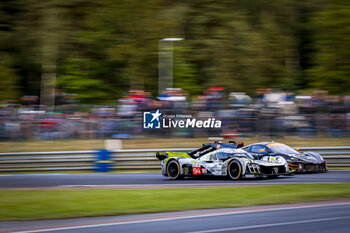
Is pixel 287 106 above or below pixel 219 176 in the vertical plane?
above

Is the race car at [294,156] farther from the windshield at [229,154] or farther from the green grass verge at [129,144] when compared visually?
the green grass verge at [129,144]

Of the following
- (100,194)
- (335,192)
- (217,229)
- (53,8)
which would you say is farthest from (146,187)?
(53,8)

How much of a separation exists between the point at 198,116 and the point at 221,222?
10.2 metres

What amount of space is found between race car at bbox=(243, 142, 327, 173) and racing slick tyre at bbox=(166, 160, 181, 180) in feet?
6.60

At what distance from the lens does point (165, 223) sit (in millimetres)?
8242

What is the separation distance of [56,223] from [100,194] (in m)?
3.34

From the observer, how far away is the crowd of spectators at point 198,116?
1731 cm

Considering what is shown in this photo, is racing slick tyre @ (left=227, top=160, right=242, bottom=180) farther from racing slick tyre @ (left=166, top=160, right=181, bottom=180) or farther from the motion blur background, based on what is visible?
the motion blur background

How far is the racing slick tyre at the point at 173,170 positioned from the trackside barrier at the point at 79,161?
275 cm

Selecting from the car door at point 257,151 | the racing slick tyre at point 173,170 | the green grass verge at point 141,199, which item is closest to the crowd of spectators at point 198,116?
the car door at point 257,151

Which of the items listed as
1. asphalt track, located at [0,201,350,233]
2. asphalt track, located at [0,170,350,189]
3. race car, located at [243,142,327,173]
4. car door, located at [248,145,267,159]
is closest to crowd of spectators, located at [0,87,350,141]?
race car, located at [243,142,327,173]

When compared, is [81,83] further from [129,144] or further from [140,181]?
[140,181]

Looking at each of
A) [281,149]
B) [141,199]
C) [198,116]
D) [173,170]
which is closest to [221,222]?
[141,199]

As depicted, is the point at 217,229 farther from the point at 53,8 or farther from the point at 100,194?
the point at 53,8
